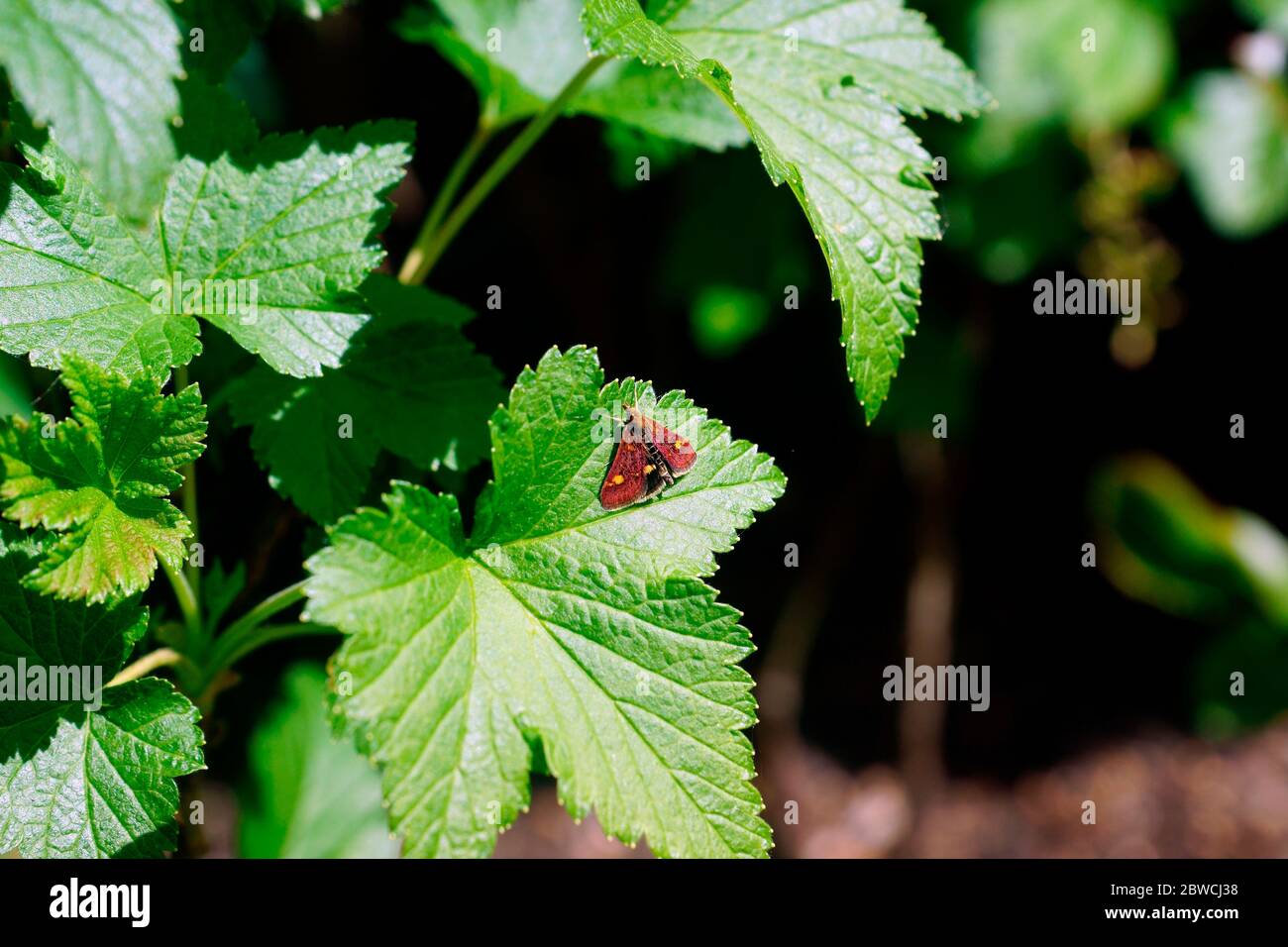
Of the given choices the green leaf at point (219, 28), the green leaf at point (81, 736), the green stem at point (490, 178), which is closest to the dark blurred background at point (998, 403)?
the green stem at point (490, 178)

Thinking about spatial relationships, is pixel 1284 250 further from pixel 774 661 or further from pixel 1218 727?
pixel 774 661

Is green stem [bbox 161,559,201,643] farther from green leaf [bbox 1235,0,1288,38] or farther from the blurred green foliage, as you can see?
the blurred green foliage

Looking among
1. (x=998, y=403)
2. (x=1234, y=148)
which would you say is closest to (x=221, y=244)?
(x=1234, y=148)

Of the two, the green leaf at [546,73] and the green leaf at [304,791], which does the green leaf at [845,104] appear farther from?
the green leaf at [304,791]

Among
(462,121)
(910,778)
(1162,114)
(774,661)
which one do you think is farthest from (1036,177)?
(910,778)

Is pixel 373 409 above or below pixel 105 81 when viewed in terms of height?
below

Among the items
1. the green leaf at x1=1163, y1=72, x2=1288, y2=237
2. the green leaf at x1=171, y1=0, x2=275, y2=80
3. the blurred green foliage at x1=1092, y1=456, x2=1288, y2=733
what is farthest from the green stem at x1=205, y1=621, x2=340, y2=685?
the blurred green foliage at x1=1092, y1=456, x2=1288, y2=733

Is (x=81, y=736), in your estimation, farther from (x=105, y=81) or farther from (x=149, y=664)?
(x=105, y=81)
